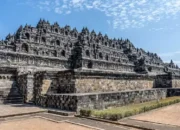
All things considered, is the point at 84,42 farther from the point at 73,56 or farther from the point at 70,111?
the point at 70,111

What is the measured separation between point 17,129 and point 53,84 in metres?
6.60

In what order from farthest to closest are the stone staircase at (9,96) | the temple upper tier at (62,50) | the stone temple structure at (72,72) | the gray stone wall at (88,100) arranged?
the temple upper tier at (62,50)
the stone staircase at (9,96)
the stone temple structure at (72,72)
the gray stone wall at (88,100)

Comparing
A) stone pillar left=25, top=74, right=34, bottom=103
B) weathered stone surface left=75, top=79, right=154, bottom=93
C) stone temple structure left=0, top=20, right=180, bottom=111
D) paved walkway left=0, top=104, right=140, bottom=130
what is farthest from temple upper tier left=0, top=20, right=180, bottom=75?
paved walkway left=0, top=104, right=140, bottom=130

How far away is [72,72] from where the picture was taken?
12719mm

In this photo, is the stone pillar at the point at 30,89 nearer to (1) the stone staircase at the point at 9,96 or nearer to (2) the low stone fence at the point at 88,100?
(1) the stone staircase at the point at 9,96

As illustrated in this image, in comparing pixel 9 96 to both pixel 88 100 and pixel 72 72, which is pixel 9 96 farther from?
pixel 88 100

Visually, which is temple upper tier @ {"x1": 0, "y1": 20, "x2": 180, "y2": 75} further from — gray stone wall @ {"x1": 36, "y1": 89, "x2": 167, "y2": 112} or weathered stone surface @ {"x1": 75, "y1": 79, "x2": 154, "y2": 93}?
gray stone wall @ {"x1": 36, "y1": 89, "x2": 167, "y2": 112}

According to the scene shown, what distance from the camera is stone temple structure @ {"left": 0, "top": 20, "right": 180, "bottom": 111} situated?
12.3 meters

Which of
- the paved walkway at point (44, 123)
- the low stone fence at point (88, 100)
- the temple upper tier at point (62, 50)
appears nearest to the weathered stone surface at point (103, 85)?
the low stone fence at point (88, 100)

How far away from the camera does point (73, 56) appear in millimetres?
34625

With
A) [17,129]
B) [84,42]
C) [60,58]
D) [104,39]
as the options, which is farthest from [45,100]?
[104,39]

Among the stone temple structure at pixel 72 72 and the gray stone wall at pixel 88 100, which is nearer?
the gray stone wall at pixel 88 100

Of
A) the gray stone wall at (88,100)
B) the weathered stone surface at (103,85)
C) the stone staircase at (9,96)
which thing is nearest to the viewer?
the gray stone wall at (88,100)

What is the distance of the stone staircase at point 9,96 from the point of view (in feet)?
44.0
